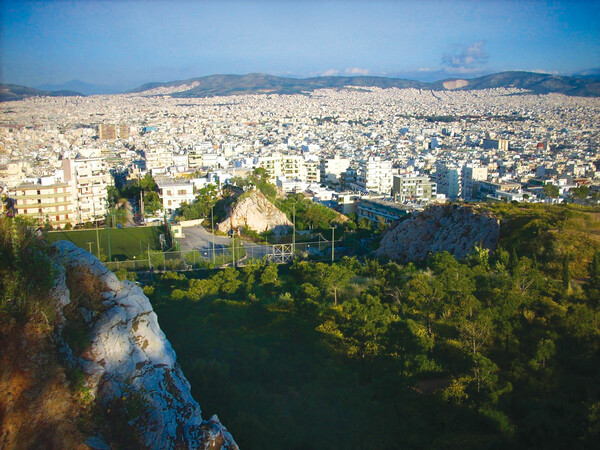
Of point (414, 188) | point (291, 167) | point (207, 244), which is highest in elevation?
point (291, 167)

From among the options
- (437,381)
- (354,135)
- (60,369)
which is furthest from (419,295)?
(354,135)

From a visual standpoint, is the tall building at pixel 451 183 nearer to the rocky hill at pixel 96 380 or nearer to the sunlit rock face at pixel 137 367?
the sunlit rock face at pixel 137 367

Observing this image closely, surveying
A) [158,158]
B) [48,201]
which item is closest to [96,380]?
[48,201]

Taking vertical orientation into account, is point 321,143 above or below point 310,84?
below

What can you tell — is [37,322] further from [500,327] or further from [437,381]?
[500,327]

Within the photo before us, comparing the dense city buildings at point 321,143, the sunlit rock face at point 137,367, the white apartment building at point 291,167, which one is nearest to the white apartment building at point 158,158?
the dense city buildings at point 321,143

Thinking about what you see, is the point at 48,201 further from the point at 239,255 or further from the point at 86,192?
the point at 239,255
